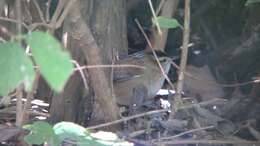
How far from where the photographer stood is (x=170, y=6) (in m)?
2.12

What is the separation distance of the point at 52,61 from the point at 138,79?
131 cm

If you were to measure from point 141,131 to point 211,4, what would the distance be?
77 cm

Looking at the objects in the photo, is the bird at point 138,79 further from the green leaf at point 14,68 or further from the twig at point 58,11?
the green leaf at point 14,68

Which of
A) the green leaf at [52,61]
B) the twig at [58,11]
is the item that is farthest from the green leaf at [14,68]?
the twig at [58,11]

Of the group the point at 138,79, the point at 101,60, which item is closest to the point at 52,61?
the point at 101,60

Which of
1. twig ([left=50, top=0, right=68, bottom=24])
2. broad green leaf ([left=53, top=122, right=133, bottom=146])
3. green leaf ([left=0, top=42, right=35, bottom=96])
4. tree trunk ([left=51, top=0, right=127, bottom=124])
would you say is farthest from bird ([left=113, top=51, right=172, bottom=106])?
green leaf ([left=0, top=42, right=35, bottom=96])

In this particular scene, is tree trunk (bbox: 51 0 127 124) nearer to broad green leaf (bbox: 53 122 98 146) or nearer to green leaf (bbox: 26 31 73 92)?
broad green leaf (bbox: 53 122 98 146)

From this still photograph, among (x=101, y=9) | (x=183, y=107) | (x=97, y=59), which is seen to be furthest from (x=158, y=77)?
(x=97, y=59)

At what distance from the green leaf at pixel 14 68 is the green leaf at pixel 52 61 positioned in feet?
0.09

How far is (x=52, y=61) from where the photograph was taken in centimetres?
75

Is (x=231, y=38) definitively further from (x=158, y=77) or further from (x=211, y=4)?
(x=158, y=77)

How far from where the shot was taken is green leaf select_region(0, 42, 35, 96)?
783 mm

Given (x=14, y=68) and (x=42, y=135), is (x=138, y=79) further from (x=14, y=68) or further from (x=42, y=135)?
(x=14, y=68)

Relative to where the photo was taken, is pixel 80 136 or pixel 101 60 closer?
pixel 80 136
